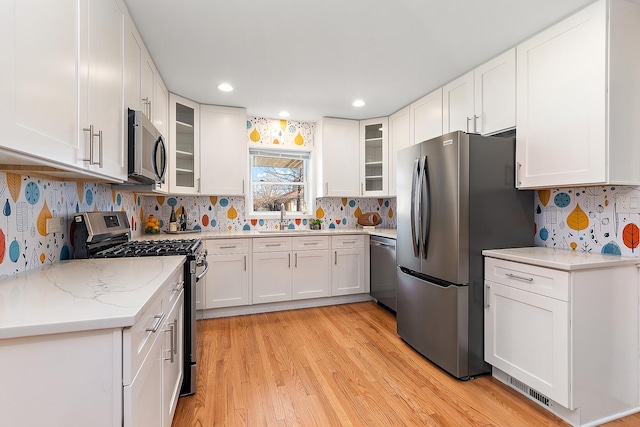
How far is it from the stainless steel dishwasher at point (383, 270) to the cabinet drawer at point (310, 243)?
1.97ft

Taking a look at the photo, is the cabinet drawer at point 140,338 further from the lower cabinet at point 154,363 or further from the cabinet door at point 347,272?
the cabinet door at point 347,272

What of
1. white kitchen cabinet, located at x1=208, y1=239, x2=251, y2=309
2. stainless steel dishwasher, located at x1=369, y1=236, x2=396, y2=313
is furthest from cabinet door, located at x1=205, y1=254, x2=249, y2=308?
stainless steel dishwasher, located at x1=369, y1=236, x2=396, y2=313

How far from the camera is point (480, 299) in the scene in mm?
2184

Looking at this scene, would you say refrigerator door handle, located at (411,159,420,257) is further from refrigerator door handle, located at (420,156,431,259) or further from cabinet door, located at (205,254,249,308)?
cabinet door, located at (205,254,249,308)

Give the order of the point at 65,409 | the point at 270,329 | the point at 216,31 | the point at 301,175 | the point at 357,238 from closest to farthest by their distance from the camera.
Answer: the point at 65,409
the point at 216,31
the point at 270,329
the point at 357,238
the point at 301,175

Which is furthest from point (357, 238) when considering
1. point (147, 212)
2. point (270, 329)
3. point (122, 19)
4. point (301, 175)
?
point (122, 19)

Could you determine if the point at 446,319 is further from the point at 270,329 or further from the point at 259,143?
the point at 259,143

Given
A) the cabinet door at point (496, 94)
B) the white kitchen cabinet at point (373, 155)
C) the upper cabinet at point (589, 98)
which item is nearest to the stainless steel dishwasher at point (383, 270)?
the white kitchen cabinet at point (373, 155)

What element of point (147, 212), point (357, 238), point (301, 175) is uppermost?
point (301, 175)

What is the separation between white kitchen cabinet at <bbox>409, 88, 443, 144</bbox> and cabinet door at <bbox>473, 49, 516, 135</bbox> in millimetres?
449

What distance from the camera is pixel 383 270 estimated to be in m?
3.49

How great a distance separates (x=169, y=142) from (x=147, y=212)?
0.92 meters

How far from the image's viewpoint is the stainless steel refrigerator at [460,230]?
2.11 metres

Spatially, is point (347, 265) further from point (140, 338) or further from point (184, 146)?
point (140, 338)
